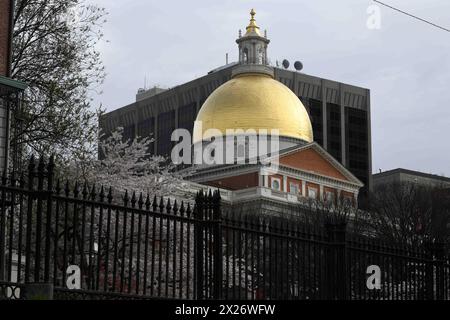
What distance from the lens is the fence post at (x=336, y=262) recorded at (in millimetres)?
14992

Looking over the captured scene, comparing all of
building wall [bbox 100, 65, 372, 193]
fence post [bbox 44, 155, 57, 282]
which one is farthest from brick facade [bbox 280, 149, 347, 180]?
fence post [bbox 44, 155, 57, 282]

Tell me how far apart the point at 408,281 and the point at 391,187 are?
4402cm

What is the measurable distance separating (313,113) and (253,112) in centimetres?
3870

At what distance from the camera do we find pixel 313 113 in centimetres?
12181

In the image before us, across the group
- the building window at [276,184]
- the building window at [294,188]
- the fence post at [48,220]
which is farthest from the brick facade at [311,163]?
the fence post at [48,220]

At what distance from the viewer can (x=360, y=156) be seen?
4938 inches

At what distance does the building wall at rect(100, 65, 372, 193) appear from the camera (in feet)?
392

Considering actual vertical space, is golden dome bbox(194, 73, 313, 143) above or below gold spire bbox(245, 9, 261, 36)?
below

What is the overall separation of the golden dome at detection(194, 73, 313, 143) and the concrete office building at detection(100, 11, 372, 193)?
98.2ft

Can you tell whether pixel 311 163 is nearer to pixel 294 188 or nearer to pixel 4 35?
pixel 294 188

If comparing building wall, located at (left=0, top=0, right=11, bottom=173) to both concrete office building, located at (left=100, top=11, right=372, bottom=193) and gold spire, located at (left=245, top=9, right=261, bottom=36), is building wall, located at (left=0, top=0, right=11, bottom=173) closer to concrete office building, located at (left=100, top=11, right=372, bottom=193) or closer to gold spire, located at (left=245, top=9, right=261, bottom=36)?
gold spire, located at (left=245, top=9, right=261, bottom=36)

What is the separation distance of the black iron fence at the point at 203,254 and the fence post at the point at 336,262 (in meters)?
0.01

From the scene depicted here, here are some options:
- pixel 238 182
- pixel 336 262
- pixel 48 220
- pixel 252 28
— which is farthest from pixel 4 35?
pixel 252 28

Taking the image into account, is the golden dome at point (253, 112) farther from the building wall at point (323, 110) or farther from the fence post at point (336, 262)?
the fence post at point (336, 262)
